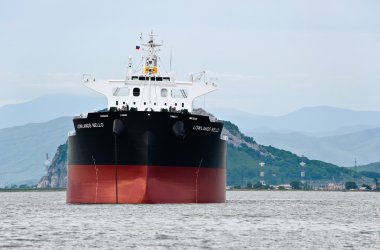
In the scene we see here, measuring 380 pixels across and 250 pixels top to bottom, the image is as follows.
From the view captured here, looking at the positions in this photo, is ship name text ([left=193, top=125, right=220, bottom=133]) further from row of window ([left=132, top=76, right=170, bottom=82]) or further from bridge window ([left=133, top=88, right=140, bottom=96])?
bridge window ([left=133, top=88, right=140, bottom=96])

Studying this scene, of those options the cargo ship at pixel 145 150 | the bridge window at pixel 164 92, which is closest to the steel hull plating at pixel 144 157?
the cargo ship at pixel 145 150

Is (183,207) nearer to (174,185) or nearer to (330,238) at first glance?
(174,185)

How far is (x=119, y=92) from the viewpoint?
8488cm

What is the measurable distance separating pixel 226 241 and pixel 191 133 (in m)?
25.9

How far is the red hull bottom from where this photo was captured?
74.8 m

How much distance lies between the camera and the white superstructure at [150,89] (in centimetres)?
8281

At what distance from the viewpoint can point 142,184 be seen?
245 feet

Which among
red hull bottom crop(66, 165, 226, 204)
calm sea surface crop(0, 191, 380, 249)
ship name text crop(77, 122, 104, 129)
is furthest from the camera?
ship name text crop(77, 122, 104, 129)

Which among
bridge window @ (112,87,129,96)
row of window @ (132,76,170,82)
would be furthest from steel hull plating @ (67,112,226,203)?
row of window @ (132,76,170,82)

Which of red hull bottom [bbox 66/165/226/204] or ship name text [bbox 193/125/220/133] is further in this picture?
ship name text [bbox 193/125/220/133]

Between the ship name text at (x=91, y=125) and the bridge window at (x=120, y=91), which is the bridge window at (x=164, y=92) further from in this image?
the ship name text at (x=91, y=125)

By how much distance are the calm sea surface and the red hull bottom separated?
1.63 metres

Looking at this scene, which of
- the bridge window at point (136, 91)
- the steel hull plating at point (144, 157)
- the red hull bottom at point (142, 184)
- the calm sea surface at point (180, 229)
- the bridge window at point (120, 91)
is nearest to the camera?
the calm sea surface at point (180, 229)

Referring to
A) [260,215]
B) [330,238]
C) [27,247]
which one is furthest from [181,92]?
[27,247]
